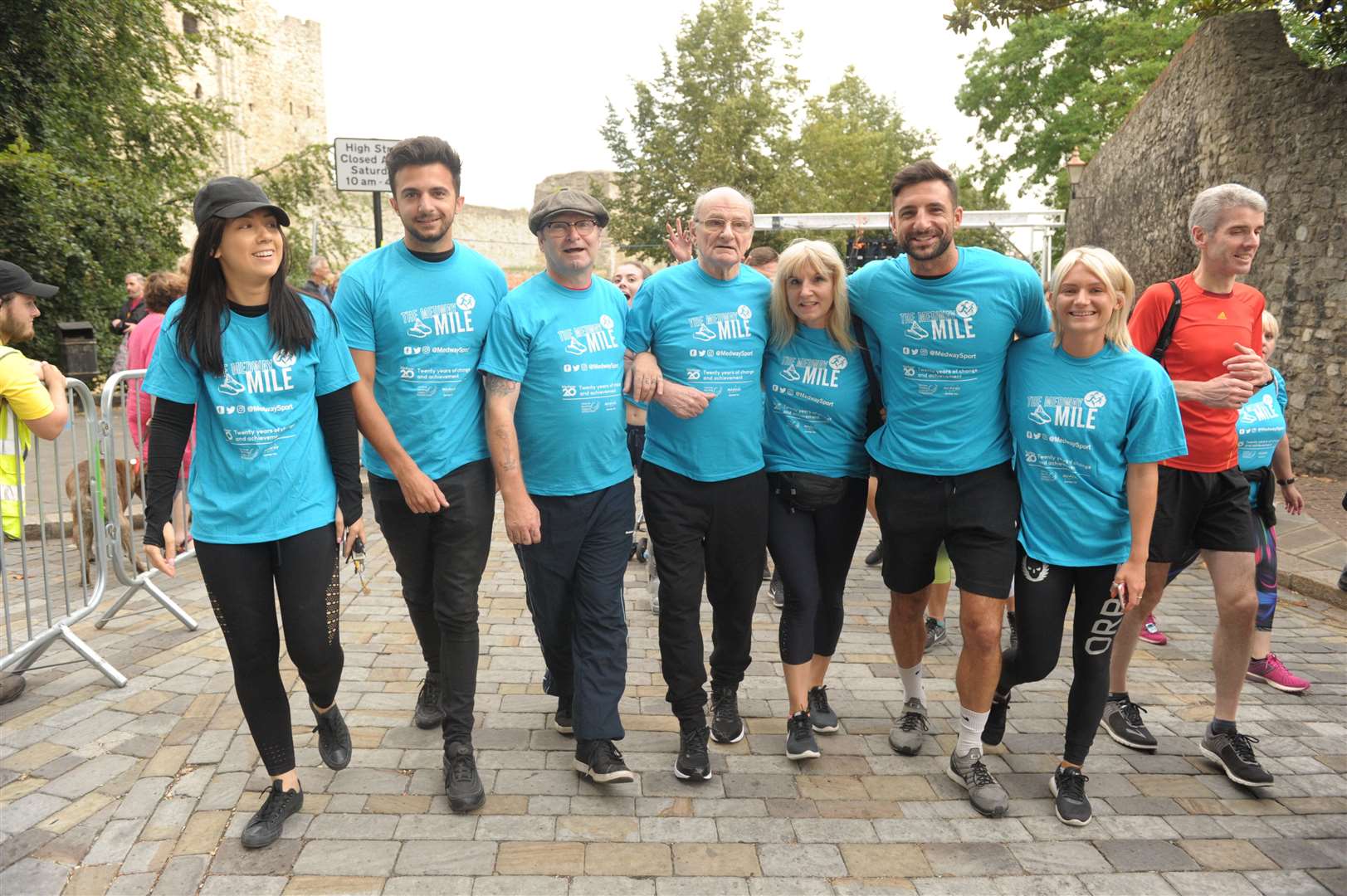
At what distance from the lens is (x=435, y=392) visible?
3.43 metres

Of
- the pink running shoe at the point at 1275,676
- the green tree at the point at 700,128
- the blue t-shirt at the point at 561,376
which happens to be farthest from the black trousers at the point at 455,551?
the green tree at the point at 700,128

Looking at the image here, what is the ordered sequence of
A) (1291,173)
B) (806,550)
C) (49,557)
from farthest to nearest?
(1291,173) < (49,557) < (806,550)

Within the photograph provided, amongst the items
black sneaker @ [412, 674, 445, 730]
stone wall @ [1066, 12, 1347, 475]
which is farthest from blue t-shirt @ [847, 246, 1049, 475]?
stone wall @ [1066, 12, 1347, 475]

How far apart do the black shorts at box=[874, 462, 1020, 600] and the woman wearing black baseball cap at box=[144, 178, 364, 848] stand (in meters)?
2.03

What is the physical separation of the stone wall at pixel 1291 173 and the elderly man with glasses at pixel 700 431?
8.70 metres

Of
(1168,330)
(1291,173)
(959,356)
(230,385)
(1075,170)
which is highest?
(1075,170)

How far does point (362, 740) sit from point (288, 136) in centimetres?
3528

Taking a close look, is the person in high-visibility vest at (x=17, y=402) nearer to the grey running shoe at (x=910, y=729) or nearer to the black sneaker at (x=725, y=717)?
the black sneaker at (x=725, y=717)

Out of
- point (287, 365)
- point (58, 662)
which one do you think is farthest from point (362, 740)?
point (58, 662)

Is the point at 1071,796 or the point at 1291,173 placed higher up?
the point at 1291,173

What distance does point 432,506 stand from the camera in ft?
11.1

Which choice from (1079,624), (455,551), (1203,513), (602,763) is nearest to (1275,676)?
(1203,513)

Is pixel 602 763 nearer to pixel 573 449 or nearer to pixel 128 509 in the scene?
pixel 573 449

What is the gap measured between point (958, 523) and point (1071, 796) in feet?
3.33
